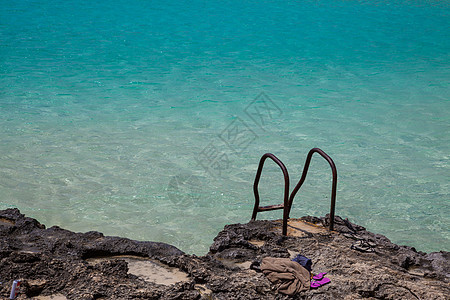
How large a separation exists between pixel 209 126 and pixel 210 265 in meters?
5.59

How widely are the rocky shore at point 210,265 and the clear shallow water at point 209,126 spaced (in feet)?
5.42

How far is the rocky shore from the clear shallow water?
1653mm

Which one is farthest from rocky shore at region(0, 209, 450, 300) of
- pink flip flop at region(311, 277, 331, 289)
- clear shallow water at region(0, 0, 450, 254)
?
clear shallow water at region(0, 0, 450, 254)

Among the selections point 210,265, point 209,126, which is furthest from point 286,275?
point 209,126

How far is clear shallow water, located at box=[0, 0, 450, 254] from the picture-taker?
553 cm

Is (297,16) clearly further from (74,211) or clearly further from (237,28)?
(74,211)

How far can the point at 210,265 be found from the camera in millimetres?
2871

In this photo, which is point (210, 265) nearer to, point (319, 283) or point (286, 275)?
point (286, 275)

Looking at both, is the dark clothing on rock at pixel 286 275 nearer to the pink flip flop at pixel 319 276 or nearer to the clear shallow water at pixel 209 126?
the pink flip flop at pixel 319 276

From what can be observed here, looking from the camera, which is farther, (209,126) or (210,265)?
(209,126)

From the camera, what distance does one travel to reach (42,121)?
816cm

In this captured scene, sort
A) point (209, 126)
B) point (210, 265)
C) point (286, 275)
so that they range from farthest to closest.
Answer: point (209, 126) < point (210, 265) < point (286, 275)

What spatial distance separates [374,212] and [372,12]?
19.9 metres

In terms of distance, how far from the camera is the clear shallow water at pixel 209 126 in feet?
A: 18.1
